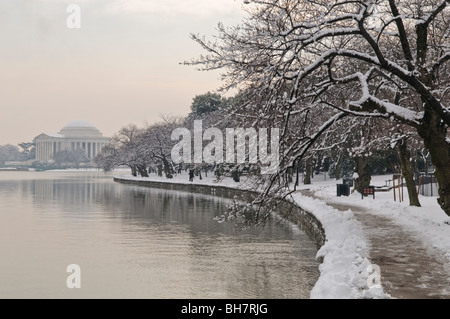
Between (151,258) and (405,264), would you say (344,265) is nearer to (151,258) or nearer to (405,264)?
(405,264)

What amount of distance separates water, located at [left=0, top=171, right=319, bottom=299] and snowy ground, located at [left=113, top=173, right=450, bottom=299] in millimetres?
1069

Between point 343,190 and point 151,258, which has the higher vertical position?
point 343,190

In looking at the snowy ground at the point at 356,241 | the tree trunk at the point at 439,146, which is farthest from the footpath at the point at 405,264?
the tree trunk at the point at 439,146

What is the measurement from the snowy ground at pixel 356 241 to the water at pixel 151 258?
42.1 inches

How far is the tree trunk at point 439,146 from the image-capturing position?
690 inches

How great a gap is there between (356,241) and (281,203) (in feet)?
64.5

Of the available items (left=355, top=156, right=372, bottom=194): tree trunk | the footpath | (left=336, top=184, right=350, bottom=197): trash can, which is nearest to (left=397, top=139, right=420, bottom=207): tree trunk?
the footpath

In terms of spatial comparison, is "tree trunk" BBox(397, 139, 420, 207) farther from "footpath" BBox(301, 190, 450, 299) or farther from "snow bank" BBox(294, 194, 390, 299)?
"footpath" BBox(301, 190, 450, 299)

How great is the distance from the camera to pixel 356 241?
16.5m

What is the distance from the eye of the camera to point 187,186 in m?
64.1

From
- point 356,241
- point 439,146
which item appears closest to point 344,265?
point 356,241

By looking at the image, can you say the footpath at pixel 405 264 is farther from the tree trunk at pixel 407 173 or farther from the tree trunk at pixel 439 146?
the tree trunk at pixel 407 173
